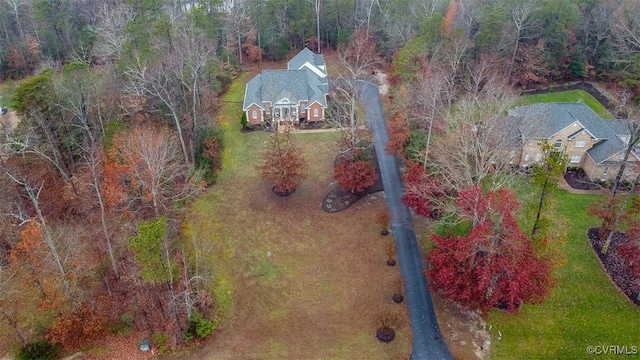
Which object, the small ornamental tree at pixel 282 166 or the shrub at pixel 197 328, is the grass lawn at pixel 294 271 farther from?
the small ornamental tree at pixel 282 166

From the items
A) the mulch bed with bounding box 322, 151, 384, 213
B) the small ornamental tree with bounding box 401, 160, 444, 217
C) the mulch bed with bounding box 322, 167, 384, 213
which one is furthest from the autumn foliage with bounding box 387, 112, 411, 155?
the small ornamental tree with bounding box 401, 160, 444, 217

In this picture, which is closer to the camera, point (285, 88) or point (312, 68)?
point (285, 88)

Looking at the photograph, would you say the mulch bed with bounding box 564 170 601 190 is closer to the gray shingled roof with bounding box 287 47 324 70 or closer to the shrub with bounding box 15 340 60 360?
the gray shingled roof with bounding box 287 47 324 70

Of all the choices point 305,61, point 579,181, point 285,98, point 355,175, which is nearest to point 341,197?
point 355,175

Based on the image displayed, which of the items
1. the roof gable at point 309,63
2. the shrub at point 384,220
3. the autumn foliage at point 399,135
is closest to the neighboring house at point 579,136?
A: the autumn foliage at point 399,135

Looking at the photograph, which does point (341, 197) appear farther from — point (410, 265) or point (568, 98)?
point (568, 98)

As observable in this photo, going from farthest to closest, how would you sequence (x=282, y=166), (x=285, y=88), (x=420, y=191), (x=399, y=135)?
(x=285, y=88) → (x=399, y=135) → (x=282, y=166) → (x=420, y=191)
